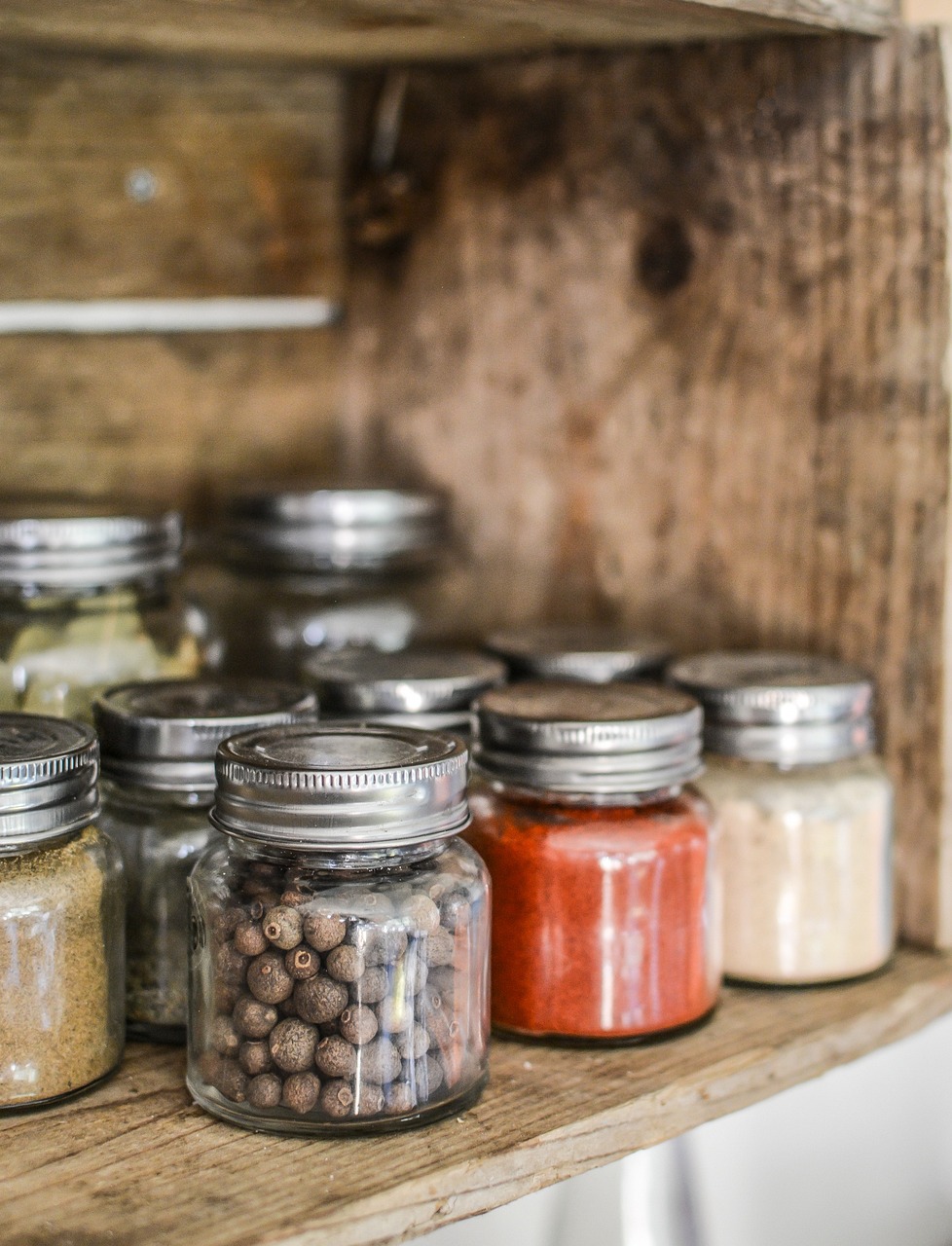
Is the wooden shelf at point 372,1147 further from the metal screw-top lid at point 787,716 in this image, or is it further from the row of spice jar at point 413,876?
the metal screw-top lid at point 787,716

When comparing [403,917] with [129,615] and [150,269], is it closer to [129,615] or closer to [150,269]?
[129,615]

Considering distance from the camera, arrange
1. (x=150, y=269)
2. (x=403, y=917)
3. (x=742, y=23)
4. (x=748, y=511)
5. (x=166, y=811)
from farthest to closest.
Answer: (x=150, y=269) < (x=748, y=511) < (x=742, y=23) < (x=166, y=811) < (x=403, y=917)

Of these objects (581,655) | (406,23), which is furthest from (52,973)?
(406,23)

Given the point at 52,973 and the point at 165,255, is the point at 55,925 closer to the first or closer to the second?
the point at 52,973

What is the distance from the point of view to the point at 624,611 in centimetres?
124

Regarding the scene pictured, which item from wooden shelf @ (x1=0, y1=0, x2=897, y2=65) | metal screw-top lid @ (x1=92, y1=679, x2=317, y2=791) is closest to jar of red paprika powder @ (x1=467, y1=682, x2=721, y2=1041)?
metal screw-top lid @ (x1=92, y1=679, x2=317, y2=791)

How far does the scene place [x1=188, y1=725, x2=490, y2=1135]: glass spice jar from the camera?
2.43 feet

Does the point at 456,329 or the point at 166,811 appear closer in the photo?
the point at 166,811

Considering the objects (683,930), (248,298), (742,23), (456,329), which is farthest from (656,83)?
(683,930)

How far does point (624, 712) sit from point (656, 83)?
515mm

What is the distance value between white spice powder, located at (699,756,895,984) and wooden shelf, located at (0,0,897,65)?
0.47 m

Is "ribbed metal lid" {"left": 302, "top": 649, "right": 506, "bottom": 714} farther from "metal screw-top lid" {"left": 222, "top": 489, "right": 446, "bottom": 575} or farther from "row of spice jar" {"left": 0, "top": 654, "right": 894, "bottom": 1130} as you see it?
"metal screw-top lid" {"left": 222, "top": 489, "right": 446, "bottom": 575}

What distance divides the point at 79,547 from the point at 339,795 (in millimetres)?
316

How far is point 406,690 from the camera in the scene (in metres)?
0.98
